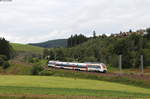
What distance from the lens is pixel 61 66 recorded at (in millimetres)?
99188

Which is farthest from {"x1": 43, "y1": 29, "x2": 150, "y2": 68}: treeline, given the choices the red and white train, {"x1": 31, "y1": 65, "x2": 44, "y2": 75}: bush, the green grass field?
the green grass field

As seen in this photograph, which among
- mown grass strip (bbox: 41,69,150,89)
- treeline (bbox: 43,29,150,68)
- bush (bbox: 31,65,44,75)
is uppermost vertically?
treeline (bbox: 43,29,150,68)

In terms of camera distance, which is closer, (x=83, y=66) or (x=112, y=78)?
(x=112, y=78)

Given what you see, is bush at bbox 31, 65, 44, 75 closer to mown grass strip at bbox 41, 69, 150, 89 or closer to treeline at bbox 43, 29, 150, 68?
mown grass strip at bbox 41, 69, 150, 89

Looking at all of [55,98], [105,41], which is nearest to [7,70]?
[105,41]

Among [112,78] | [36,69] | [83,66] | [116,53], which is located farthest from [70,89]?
[116,53]

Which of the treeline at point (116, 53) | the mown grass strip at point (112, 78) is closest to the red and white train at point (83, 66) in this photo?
the mown grass strip at point (112, 78)

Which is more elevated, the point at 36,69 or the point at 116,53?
the point at 116,53

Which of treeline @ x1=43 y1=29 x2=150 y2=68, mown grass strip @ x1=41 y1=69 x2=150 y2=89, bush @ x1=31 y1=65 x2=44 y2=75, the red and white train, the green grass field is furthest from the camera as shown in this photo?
treeline @ x1=43 y1=29 x2=150 y2=68

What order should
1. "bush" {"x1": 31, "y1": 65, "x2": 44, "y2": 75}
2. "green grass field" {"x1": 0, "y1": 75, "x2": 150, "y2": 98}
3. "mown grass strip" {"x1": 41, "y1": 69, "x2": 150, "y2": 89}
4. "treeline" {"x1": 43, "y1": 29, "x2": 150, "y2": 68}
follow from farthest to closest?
"treeline" {"x1": 43, "y1": 29, "x2": 150, "y2": 68} → "bush" {"x1": 31, "y1": 65, "x2": 44, "y2": 75} → "mown grass strip" {"x1": 41, "y1": 69, "x2": 150, "y2": 89} → "green grass field" {"x1": 0, "y1": 75, "x2": 150, "y2": 98}

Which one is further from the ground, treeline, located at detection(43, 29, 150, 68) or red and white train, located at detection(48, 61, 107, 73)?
treeline, located at detection(43, 29, 150, 68)

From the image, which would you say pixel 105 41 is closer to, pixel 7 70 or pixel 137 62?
pixel 137 62

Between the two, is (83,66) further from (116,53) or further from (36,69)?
(116,53)

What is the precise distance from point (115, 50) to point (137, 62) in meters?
19.2
